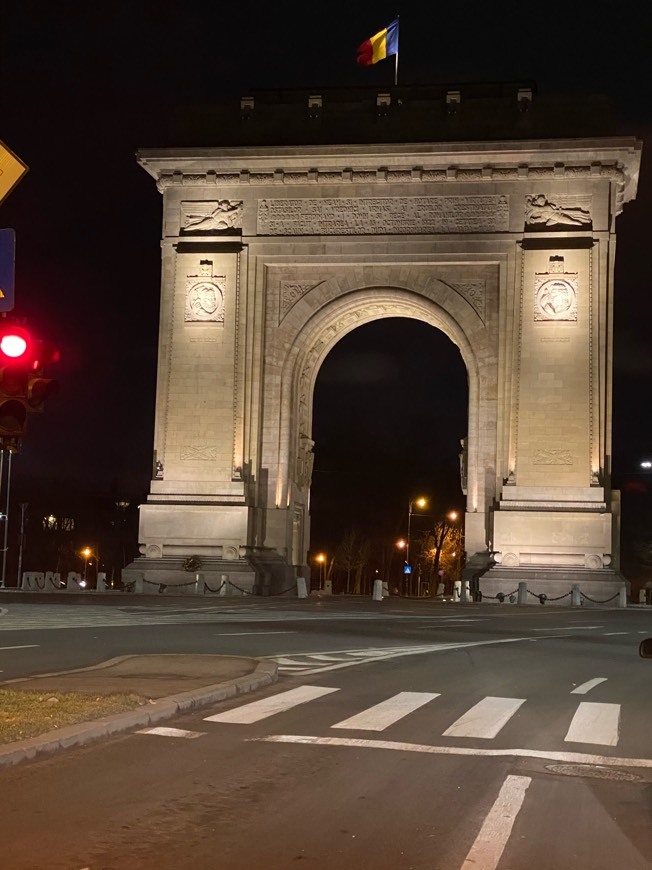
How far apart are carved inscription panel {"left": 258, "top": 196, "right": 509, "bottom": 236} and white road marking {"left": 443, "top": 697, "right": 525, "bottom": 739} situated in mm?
35394

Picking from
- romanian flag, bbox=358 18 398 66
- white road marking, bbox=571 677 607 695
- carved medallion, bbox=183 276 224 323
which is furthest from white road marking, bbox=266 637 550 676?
romanian flag, bbox=358 18 398 66

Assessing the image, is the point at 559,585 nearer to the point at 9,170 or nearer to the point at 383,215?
the point at 383,215

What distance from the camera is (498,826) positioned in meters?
7.68

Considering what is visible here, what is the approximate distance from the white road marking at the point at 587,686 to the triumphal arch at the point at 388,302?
1088 inches

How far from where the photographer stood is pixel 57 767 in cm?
931

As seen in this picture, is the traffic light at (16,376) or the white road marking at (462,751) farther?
the white road marking at (462,751)

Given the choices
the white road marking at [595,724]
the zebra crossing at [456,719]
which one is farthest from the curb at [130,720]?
the white road marking at [595,724]

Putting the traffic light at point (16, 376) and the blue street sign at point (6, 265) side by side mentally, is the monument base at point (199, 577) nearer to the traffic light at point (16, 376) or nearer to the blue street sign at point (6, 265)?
the traffic light at point (16, 376)

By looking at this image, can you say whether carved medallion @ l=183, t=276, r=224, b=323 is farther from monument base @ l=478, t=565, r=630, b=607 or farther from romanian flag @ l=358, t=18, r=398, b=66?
monument base @ l=478, t=565, r=630, b=607

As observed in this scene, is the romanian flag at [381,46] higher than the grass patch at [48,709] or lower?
higher

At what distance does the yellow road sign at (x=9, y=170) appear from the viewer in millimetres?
8961

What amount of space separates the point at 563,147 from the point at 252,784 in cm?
4072

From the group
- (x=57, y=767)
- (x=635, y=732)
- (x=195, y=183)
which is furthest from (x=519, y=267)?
(x=57, y=767)

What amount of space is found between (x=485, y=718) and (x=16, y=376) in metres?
5.80
